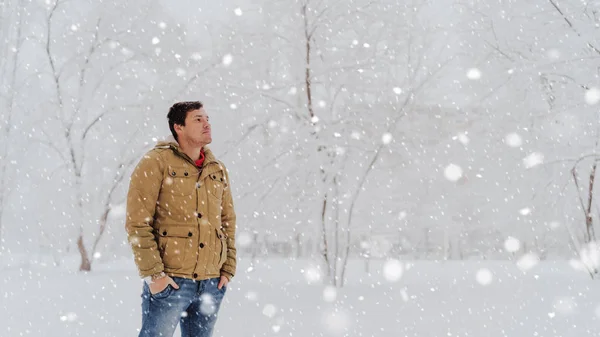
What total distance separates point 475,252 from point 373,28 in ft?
86.8

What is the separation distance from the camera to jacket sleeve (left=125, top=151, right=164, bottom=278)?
8.99 ft

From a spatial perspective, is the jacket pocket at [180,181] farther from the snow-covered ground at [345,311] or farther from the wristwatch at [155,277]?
the snow-covered ground at [345,311]

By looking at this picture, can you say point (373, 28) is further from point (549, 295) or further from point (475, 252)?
point (475, 252)

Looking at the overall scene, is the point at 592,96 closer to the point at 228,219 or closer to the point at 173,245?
the point at 228,219

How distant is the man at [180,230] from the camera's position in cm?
280

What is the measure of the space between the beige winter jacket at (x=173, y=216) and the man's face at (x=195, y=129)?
0.08m

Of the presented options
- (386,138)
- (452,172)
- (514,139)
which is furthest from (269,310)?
(452,172)

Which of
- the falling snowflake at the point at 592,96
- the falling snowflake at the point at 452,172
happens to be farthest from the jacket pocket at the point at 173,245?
the falling snowflake at the point at 452,172

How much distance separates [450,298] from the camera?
7.82m

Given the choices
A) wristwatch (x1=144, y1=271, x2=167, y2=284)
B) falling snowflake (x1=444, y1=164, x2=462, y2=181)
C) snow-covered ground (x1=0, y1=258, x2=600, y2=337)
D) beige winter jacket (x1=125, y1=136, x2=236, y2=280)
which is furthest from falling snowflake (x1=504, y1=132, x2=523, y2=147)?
wristwatch (x1=144, y1=271, x2=167, y2=284)

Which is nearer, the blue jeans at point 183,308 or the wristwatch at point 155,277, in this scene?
the wristwatch at point 155,277

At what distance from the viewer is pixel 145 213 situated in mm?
2816

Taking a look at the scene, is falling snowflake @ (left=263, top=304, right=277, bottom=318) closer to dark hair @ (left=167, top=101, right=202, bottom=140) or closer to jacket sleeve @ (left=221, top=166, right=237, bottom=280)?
jacket sleeve @ (left=221, top=166, right=237, bottom=280)

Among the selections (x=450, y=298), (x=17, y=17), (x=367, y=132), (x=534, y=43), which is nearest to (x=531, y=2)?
(x=534, y=43)
